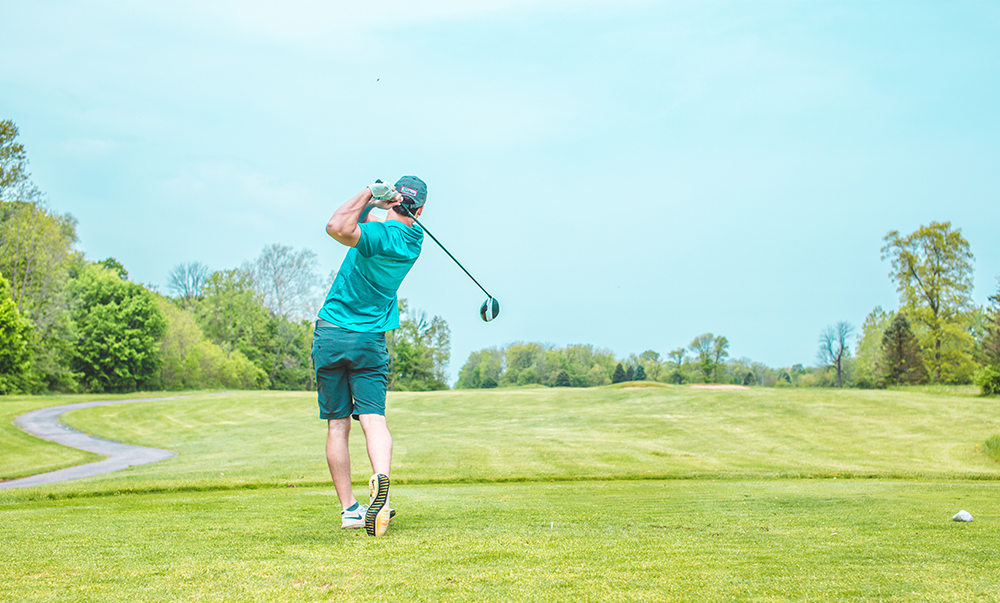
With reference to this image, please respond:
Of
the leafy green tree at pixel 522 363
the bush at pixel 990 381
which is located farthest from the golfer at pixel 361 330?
the leafy green tree at pixel 522 363

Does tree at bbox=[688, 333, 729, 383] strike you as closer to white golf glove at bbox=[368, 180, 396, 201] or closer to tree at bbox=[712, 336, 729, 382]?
tree at bbox=[712, 336, 729, 382]

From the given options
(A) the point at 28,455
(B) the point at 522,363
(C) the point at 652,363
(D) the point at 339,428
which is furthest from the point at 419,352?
(D) the point at 339,428

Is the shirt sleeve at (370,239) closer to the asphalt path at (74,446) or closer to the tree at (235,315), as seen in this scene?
the asphalt path at (74,446)

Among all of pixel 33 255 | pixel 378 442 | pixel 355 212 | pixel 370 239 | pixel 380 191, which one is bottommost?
pixel 378 442

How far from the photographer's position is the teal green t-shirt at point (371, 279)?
3850 mm

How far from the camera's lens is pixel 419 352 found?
61.7m

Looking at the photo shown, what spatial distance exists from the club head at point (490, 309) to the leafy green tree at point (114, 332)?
43.2 meters

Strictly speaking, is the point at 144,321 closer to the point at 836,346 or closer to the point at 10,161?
the point at 10,161

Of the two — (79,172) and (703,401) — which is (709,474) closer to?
(703,401)

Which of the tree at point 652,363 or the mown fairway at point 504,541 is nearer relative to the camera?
the mown fairway at point 504,541

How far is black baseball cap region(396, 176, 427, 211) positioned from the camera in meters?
4.11

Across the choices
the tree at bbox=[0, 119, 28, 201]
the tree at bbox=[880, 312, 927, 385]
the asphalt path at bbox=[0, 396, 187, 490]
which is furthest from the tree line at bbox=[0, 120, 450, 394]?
the tree at bbox=[880, 312, 927, 385]

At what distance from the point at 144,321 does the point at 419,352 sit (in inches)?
989

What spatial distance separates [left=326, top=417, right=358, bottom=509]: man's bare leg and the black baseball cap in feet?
4.69
